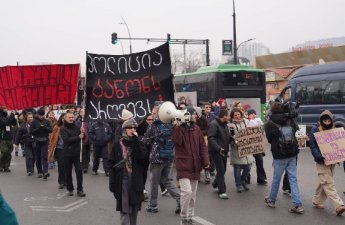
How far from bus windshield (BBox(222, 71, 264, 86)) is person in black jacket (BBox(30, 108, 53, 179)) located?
1207 cm

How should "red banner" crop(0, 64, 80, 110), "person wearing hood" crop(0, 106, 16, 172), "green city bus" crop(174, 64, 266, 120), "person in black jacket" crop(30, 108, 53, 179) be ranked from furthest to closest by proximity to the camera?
"green city bus" crop(174, 64, 266, 120)
"person wearing hood" crop(0, 106, 16, 172)
"person in black jacket" crop(30, 108, 53, 179)
"red banner" crop(0, 64, 80, 110)

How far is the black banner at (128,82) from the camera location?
27.1 feet

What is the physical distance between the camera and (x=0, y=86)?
10.9m

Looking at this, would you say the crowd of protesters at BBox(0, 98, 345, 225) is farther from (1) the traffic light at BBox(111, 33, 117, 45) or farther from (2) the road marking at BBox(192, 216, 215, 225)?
(1) the traffic light at BBox(111, 33, 117, 45)

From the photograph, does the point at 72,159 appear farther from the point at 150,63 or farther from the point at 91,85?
the point at 150,63

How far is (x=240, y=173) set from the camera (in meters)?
9.63

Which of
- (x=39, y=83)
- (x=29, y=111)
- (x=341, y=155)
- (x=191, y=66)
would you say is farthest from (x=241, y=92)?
(x=191, y=66)

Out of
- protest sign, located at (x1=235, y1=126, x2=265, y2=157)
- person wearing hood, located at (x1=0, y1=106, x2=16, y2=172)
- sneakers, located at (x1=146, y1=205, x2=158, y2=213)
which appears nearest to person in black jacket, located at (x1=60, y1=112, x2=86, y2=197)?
sneakers, located at (x1=146, y1=205, x2=158, y2=213)

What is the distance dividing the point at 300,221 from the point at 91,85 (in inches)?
155

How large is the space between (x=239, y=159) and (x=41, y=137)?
4.97 meters

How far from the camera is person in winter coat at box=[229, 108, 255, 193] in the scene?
9.50m

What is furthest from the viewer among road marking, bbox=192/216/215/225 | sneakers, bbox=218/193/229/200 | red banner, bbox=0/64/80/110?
red banner, bbox=0/64/80/110

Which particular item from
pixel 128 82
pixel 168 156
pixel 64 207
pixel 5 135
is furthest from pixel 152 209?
pixel 5 135

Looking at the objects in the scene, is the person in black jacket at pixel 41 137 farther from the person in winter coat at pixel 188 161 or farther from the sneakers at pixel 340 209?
the sneakers at pixel 340 209
